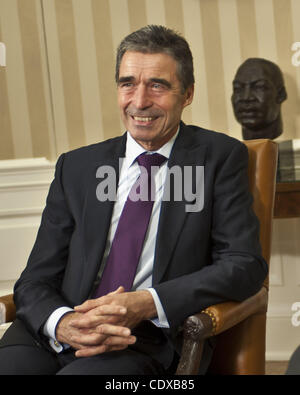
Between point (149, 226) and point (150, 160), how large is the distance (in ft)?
0.76

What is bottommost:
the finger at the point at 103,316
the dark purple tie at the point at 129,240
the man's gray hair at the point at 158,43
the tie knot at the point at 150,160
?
the finger at the point at 103,316

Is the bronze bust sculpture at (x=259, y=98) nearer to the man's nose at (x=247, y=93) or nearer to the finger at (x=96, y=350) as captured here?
the man's nose at (x=247, y=93)

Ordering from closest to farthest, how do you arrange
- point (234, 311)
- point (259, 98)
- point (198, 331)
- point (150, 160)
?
point (198, 331), point (234, 311), point (150, 160), point (259, 98)

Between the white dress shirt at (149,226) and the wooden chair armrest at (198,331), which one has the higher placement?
the white dress shirt at (149,226)

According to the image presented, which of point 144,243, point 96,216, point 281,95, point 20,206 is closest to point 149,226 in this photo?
point 144,243

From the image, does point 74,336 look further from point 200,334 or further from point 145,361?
point 200,334

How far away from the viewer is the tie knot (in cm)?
217

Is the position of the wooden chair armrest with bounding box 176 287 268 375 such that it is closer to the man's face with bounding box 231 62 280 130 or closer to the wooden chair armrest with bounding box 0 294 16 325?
the wooden chair armrest with bounding box 0 294 16 325

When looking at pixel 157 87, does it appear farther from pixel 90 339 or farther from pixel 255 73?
pixel 255 73

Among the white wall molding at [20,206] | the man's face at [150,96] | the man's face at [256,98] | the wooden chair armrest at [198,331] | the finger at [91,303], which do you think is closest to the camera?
the wooden chair armrest at [198,331]

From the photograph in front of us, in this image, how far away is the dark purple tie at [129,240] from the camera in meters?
2.03

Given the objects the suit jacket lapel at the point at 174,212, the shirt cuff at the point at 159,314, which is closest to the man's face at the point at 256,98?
the suit jacket lapel at the point at 174,212

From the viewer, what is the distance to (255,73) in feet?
10.5

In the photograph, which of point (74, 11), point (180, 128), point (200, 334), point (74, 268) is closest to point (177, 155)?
point (180, 128)
